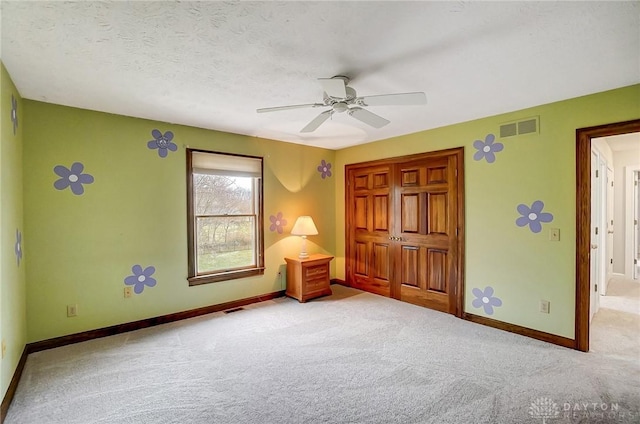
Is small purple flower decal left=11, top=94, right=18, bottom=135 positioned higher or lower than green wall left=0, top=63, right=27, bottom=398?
higher

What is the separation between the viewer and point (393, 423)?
2021mm

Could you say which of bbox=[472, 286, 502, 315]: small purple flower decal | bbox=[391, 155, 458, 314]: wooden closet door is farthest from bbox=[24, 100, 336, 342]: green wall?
bbox=[472, 286, 502, 315]: small purple flower decal

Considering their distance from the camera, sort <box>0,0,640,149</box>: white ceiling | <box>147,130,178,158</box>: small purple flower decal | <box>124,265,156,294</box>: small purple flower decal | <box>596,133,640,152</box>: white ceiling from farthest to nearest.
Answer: <box>596,133,640,152</box>: white ceiling, <box>147,130,178,158</box>: small purple flower decal, <box>124,265,156,294</box>: small purple flower decal, <box>0,0,640,149</box>: white ceiling

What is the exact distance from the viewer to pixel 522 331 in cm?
341

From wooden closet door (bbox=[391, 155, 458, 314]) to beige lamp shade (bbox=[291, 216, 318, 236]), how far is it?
1254 mm

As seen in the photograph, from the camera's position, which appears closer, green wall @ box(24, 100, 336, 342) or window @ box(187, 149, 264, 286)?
green wall @ box(24, 100, 336, 342)

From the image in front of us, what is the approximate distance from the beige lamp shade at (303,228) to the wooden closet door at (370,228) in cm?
92

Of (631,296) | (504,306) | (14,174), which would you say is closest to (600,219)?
(631,296)

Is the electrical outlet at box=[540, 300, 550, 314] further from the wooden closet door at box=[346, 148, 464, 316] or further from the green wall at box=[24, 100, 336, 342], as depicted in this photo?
the green wall at box=[24, 100, 336, 342]

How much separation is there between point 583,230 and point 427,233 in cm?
167

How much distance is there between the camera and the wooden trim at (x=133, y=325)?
10.2 ft

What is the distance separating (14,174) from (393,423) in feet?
11.5

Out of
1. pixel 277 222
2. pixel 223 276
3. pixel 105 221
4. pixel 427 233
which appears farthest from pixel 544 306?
pixel 105 221

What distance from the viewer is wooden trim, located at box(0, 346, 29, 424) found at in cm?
210
